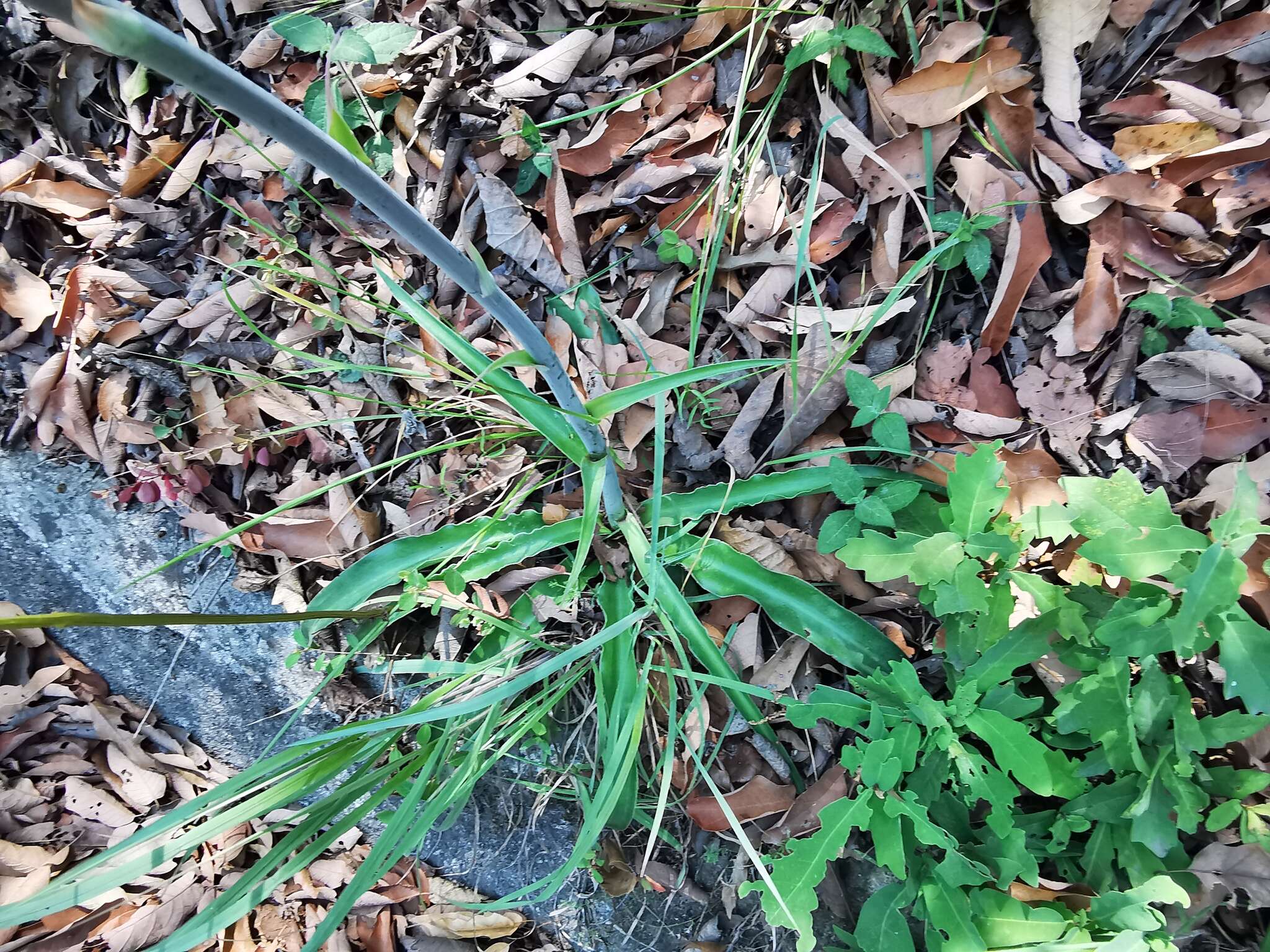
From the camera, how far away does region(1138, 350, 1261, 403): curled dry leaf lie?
1151mm

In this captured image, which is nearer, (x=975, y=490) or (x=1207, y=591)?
(x=1207, y=591)

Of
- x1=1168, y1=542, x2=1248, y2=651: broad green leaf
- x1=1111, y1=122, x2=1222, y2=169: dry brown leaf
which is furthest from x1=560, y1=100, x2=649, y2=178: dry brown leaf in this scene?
x1=1168, y1=542, x2=1248, y2=651: broad green leaf

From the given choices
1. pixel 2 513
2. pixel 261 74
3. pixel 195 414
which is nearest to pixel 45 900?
pixel 195 414

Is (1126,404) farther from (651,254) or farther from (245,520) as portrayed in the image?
(245,520)

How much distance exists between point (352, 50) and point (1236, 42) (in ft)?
4.67

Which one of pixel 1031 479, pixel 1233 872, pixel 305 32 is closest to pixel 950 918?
pixel 1233 872

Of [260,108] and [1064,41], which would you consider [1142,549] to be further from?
[260,108]

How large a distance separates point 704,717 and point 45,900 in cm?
94

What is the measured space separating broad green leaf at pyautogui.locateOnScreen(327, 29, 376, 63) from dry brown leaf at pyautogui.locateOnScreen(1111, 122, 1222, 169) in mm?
1241

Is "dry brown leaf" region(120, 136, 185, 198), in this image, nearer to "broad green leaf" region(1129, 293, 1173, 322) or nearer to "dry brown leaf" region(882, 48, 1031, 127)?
"dry brown leaf" region(882, 48, 1031, 127)

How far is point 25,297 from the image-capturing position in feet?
5.25

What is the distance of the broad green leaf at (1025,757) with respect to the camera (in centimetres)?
96

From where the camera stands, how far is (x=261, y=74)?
1.55 metres

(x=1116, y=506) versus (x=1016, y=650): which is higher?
(x=1116, y=506)
